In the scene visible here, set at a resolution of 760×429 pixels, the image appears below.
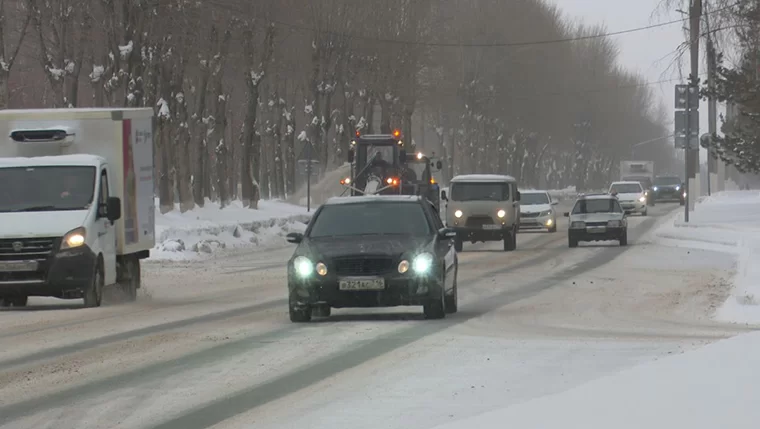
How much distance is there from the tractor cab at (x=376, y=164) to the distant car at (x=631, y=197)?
72.8 ft

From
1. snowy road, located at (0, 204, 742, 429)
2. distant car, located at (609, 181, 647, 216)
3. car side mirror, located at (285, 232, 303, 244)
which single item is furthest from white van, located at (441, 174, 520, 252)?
distant car, located at (609, 181, 647, 216)

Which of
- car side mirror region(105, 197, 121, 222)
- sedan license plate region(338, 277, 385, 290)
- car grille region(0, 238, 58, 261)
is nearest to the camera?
sedan license plate region(338, 277, 385, 290)

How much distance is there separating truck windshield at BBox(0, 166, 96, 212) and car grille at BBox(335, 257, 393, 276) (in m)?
5.80

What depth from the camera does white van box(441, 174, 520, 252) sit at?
4294cm

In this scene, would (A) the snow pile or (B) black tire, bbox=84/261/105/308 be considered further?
(A) the snow pile

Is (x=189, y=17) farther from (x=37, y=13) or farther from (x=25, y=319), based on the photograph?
(x=25, y=319)

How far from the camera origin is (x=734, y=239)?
41.8 m

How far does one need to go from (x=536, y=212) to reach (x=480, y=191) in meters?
11.1

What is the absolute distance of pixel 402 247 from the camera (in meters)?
19.2

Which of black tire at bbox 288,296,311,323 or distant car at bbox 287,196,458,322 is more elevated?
distant car at bbox 287,196,458,322

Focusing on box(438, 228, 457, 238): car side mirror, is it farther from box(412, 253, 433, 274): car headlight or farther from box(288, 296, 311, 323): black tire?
box(288, 296, 311, 323): black tire

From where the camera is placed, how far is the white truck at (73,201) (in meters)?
22.7

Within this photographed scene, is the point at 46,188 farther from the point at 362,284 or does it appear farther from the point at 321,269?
the point at 362,284

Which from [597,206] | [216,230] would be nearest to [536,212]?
[597,206]
